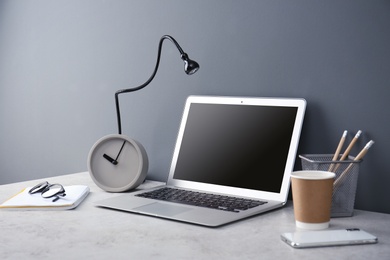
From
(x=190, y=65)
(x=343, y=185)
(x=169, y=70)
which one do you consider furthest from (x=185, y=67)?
(x=343, y=185)

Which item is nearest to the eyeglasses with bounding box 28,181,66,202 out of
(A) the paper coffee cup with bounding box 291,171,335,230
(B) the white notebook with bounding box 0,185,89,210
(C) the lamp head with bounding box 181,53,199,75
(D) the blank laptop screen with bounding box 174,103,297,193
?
(B) the white notebook with bounding box 0,185,89,210

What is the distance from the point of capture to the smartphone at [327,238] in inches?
38.2

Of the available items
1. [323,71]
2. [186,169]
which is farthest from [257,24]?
[186,169]

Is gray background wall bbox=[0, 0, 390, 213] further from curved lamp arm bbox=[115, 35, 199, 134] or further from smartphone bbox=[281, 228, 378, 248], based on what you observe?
smartphone bbox=[281, 228, 378, 248]

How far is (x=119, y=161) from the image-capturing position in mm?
1523

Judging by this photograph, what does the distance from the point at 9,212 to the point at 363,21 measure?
37.0 inches

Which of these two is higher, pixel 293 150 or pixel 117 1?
pixel 117 1

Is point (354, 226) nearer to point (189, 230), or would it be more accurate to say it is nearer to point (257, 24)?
point (189, 230)

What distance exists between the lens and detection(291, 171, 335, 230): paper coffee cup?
3.55 feet

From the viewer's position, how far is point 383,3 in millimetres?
1245

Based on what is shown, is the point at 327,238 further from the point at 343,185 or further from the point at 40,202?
the point at 40,202

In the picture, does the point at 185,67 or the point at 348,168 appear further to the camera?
the point at 185,67

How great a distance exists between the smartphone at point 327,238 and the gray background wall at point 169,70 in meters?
0.29

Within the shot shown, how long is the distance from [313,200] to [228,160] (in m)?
0.38
